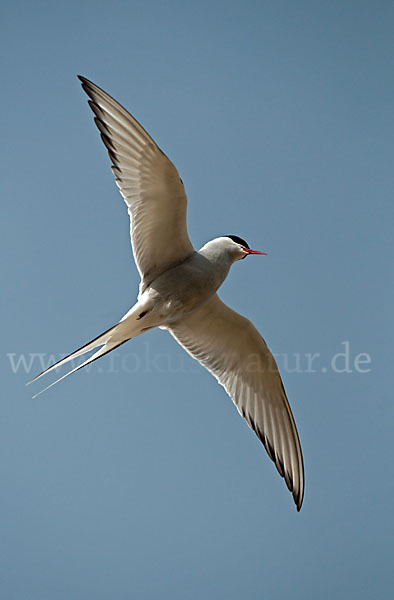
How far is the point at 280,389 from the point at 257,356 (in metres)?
0.30

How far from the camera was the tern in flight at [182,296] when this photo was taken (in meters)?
3.84

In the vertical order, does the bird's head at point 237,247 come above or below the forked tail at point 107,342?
above

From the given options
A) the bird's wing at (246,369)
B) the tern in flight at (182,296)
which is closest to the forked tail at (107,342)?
the tern in flight at (182,296)

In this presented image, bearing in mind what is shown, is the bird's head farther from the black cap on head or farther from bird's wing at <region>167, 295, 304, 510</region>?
bird's wing at <region>167, 295, 304, 510</region>

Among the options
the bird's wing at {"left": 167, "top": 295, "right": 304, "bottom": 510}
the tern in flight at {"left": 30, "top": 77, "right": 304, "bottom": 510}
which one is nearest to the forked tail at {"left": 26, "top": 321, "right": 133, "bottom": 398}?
the tern in flight at {"left": 30, "top": 77, "right": 304, "bottom": 510}

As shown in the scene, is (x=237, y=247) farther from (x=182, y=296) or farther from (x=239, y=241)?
(x=182, y=296)

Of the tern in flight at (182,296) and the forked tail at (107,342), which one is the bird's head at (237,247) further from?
the forked tail at (107,342)

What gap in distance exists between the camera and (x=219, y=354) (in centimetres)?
477

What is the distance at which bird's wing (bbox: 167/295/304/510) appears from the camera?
457 cm

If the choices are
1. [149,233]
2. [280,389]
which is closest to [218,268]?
[149,233]

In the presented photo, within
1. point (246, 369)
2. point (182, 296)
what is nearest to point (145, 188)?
point (182, 296)

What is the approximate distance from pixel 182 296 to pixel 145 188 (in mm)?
729

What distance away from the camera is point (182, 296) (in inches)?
161

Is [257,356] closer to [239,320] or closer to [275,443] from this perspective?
[239,320]
